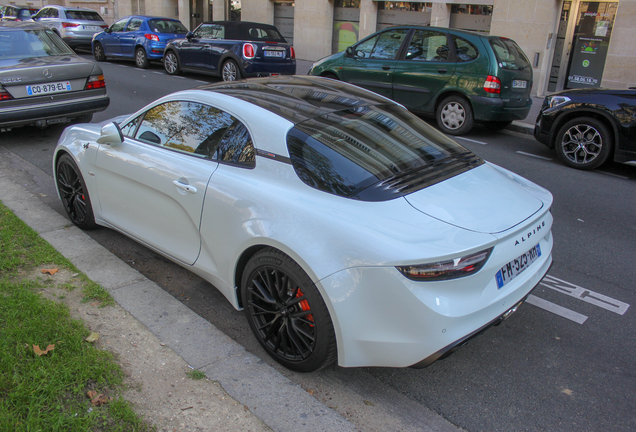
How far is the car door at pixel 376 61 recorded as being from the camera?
33.1 ft

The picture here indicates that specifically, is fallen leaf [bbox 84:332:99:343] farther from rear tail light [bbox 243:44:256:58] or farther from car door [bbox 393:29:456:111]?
rear tail light [bbox 243:44:256:58]

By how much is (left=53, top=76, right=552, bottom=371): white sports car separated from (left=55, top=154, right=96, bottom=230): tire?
66 centimetres

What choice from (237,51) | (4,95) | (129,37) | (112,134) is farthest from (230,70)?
(112,134)

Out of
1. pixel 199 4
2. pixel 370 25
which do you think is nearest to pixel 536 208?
pixel 370 25

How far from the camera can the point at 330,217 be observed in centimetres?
273

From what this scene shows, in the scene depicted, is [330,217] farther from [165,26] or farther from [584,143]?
[165,26]

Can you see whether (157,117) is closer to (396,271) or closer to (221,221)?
(221,221)

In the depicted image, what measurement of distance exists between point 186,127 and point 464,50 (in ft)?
22.7

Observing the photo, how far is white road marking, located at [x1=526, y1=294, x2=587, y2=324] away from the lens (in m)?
3.79

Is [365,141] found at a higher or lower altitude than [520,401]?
higher

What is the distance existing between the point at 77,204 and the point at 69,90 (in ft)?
12.5

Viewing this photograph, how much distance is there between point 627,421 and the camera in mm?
2818

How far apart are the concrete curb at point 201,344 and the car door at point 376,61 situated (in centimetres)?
694

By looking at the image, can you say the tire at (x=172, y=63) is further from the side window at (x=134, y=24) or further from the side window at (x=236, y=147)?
the side window at (x=236, y=147)
